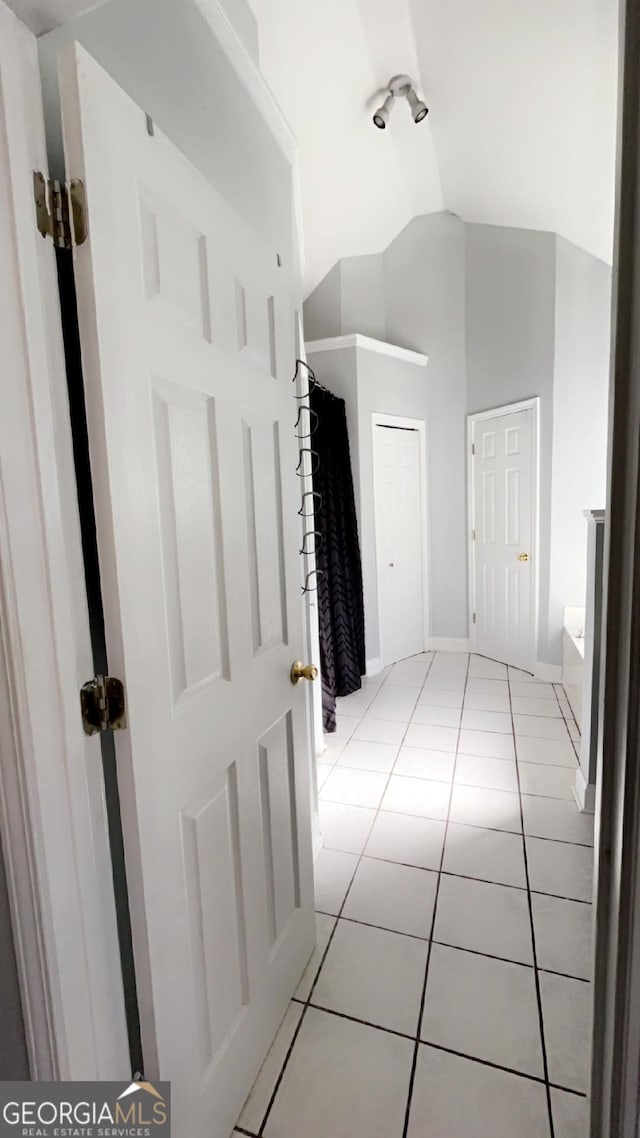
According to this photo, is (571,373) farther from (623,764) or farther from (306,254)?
(623,764)

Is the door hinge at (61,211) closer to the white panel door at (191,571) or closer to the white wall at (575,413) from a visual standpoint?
the white panel door at (191,571)

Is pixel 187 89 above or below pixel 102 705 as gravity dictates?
above

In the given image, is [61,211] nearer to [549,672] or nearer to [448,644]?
[549,672]

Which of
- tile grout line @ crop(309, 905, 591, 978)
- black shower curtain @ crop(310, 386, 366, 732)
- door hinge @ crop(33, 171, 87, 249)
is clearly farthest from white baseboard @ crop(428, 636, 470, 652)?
door hinge @ crop(33, 171, 87, 249)

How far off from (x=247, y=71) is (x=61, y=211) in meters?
1.06

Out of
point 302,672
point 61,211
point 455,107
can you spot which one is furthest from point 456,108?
point 302,672

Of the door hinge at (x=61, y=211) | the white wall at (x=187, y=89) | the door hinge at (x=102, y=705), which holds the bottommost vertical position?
the door hinge at (x=102, y=705)

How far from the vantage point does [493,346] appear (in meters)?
4.00

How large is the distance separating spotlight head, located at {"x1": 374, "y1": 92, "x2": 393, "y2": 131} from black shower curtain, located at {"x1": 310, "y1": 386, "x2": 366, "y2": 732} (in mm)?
1414

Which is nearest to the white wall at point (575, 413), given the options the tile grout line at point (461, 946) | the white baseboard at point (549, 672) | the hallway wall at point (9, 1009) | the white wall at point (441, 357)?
the white baseboard at point (549, 672)

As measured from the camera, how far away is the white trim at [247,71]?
1.19m

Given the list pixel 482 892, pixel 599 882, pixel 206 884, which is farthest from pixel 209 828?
pixel 482 892

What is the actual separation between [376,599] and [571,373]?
2119mm

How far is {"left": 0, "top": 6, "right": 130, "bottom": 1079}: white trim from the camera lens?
0.65 metres
